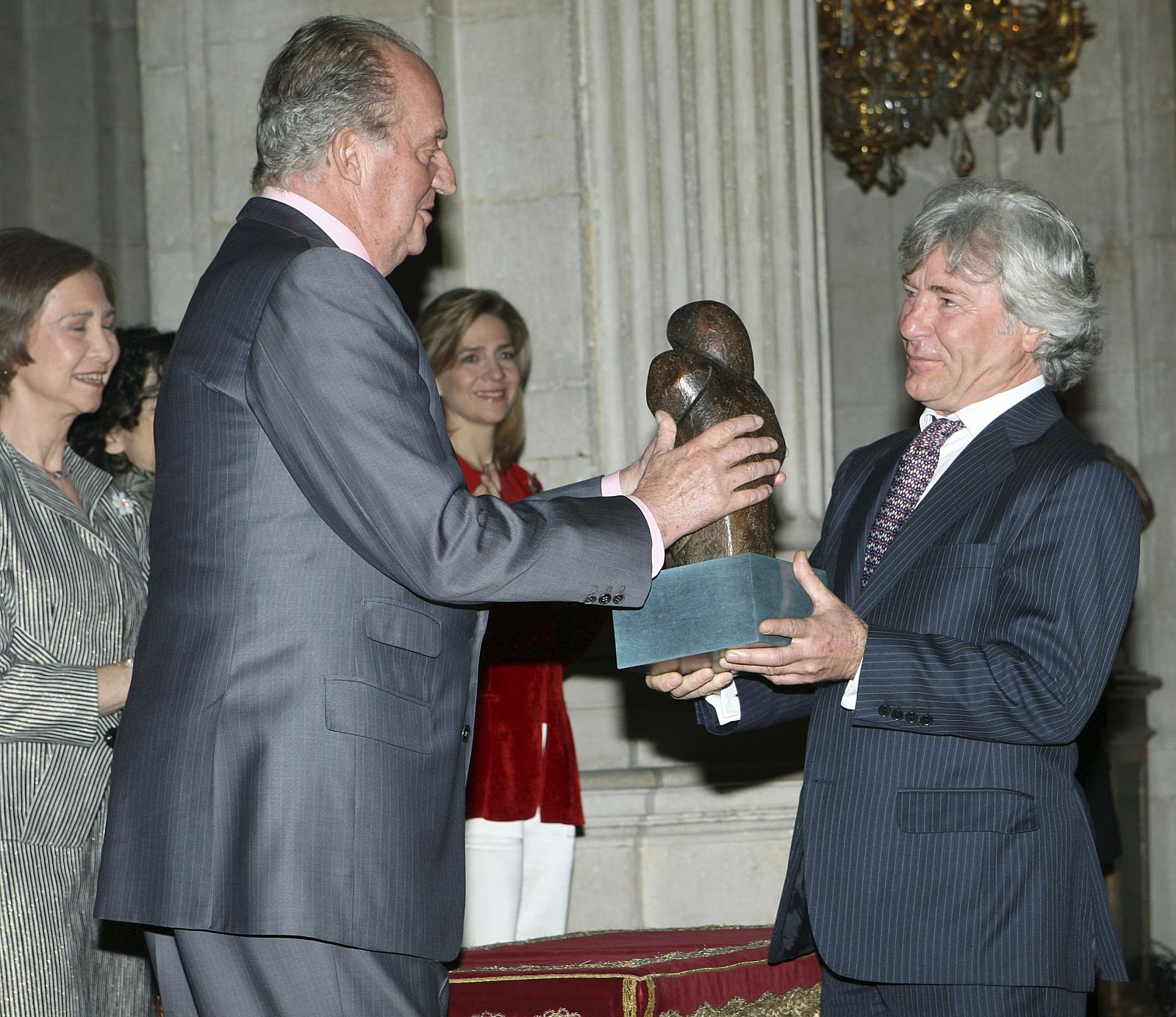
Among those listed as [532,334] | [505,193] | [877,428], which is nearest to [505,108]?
[505,193]

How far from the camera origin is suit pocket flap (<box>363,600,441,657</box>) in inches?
84.1

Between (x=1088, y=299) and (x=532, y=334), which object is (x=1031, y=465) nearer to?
(x=1088, y=299)

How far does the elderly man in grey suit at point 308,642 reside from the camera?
6.88 ft

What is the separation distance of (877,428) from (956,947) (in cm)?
559

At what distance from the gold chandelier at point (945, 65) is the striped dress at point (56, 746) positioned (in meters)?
4.70

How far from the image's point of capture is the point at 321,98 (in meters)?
2.37

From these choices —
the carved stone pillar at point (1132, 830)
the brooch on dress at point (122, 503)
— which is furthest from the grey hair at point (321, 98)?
the carved stone pillar at point (1132, 830)

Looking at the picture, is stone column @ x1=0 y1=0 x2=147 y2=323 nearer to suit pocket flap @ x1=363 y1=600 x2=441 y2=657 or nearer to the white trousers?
the white trousers

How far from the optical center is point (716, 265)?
14.4 ft

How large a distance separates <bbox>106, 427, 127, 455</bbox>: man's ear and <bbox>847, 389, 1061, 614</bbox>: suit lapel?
2.18m

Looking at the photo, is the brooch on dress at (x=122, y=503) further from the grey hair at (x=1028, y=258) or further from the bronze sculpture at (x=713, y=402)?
the grey hair at (x=1028, y=258)

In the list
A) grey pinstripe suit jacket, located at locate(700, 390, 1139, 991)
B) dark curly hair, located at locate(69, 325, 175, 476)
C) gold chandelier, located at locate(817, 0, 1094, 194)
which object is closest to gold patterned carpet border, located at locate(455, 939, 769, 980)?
grey pinstripe suit jacket, located at locate(700, 390, 1139, 991)

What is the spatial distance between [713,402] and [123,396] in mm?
2082

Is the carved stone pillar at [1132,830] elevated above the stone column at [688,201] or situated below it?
below
